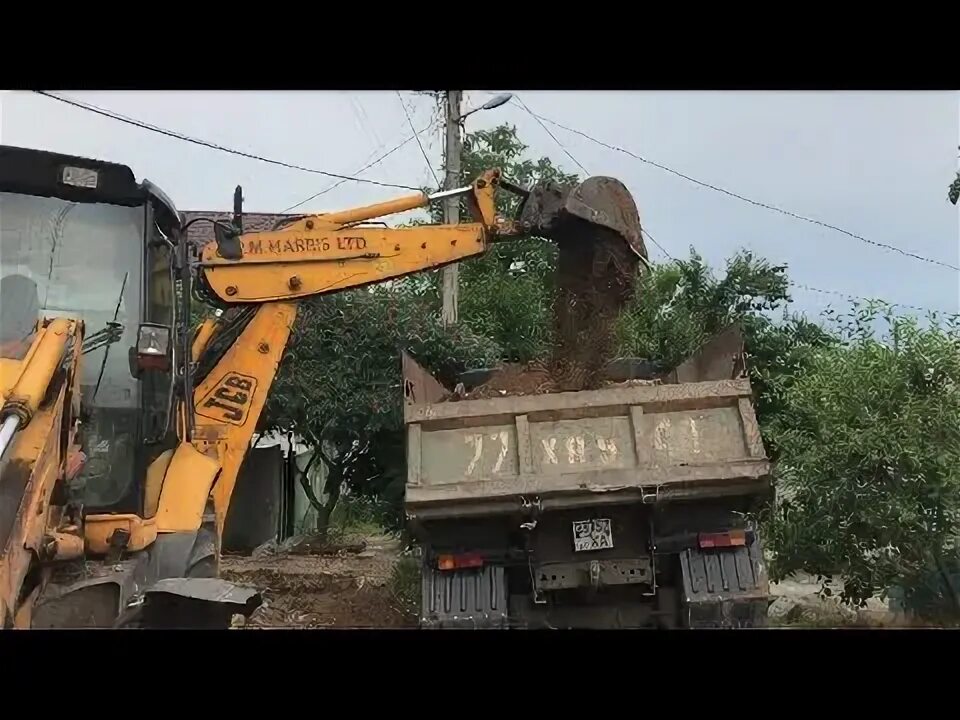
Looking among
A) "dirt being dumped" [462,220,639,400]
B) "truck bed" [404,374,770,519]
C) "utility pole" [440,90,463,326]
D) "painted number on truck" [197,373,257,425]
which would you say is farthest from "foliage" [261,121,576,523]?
"truck bed" [404,374,770,519]

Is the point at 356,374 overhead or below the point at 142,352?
A: overhead

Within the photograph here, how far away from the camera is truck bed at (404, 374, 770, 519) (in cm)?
482

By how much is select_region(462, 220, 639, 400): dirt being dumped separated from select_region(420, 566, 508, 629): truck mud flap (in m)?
1.10

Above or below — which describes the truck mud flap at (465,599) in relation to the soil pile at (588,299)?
below

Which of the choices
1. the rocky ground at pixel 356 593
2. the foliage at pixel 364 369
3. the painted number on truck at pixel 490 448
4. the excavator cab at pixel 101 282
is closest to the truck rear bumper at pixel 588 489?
the painted number on truck at pixel 490 448

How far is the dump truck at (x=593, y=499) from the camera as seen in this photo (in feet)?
15.9

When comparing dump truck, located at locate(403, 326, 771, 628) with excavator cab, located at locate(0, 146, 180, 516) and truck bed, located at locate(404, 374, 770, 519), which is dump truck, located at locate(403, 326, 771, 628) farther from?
excavator cab, located at locate(0, 146, 180, 516)

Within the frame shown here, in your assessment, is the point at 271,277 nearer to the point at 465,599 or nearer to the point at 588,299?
the point at 588,299

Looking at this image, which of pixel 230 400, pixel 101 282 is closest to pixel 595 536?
pixel 230 400

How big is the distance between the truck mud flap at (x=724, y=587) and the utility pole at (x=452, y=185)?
613 centimetres

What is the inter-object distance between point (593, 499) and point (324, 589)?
453 centimetres

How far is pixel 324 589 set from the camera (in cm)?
873

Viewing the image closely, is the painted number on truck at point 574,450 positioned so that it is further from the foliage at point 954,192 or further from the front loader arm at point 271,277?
the foliage at point 954,192

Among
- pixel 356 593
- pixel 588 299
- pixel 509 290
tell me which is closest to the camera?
pixel 588 299
